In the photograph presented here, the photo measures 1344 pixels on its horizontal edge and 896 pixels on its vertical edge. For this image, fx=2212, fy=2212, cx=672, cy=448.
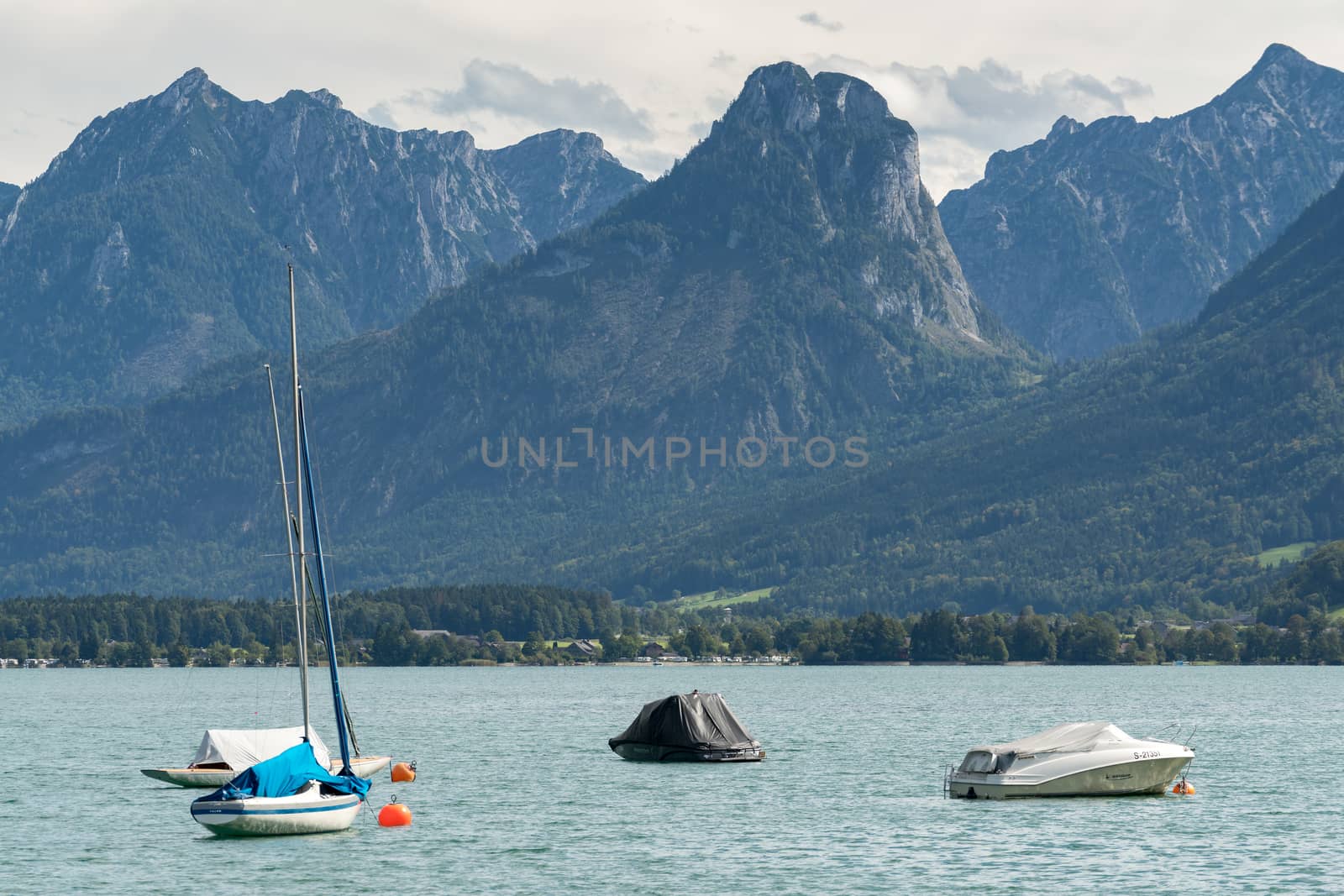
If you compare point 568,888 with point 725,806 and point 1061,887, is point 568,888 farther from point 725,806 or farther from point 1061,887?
point 725,806

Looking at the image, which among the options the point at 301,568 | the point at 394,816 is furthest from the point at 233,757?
the point at 301,568

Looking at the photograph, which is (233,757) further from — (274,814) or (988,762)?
(988,762)

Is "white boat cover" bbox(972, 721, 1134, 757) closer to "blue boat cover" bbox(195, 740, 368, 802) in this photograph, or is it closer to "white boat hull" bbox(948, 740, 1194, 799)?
"white boat hull" bbox(948, 740, 1194, 799)

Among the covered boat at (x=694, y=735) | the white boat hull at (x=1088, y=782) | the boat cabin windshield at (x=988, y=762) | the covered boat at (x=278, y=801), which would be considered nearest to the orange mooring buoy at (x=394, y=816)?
the covered boat at (x=278, y=801)

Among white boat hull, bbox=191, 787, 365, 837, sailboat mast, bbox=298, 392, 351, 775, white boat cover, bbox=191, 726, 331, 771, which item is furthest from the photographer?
white boat cover, bbox=191, 726, 331, 771

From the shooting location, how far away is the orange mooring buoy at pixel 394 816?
382 ft

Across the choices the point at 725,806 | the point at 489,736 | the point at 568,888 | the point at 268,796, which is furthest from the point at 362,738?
the point at 568,888

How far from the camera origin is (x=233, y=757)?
133m

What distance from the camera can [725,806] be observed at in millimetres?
127375

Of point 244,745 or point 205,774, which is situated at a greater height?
point 244,745

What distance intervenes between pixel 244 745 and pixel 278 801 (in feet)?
81.8

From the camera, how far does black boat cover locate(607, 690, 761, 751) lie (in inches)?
6127

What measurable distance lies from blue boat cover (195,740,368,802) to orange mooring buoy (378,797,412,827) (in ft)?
24.7

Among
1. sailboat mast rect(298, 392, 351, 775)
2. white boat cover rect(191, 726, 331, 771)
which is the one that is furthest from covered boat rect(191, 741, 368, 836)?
white boat cover rect(191, 726, 331, 771)
